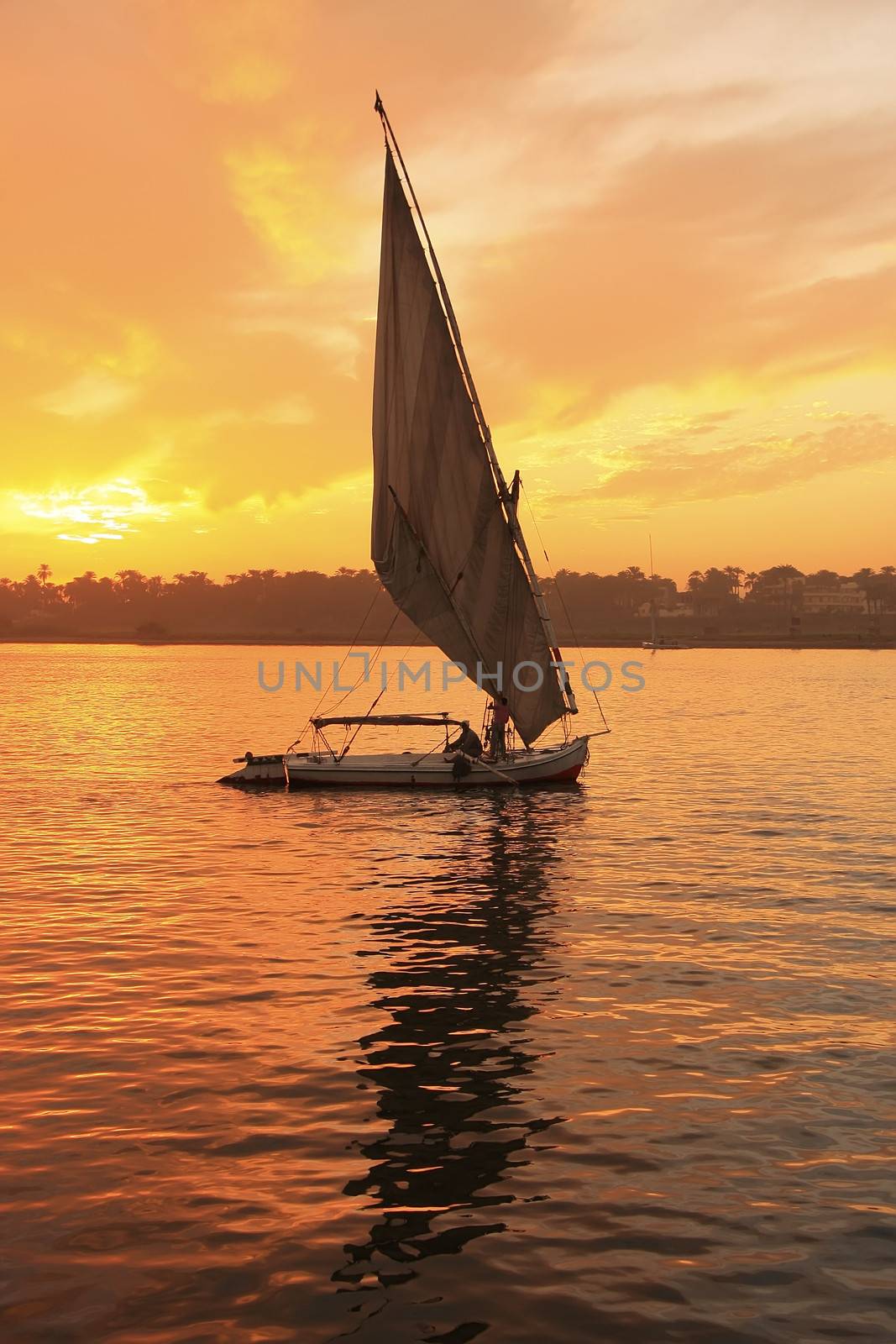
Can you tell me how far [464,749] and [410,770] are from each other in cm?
233

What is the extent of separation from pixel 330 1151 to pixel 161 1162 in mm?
1731

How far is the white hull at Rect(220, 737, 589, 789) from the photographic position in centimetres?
4262

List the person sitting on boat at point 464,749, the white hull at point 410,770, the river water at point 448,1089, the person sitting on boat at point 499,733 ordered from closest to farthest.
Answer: the river water at point 448,1089
the person sitting on boat at point 464,749
the white hull at point 410,770
the person sitting on boat at point 499,733

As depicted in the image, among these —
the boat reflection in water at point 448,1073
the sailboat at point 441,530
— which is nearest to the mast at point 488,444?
the sailboat at point 441,530

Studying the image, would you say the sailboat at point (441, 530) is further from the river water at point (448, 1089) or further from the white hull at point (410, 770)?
the river water at point (448, 1089)

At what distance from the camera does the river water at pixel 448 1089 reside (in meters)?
9.55

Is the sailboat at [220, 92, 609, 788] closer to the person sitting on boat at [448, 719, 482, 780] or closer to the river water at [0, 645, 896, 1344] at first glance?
→ the person sitting on boat at [448, 719, 482, 780]

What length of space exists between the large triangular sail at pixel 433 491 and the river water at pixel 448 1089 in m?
9.71

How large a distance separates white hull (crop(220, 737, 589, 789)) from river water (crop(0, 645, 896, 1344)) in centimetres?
908

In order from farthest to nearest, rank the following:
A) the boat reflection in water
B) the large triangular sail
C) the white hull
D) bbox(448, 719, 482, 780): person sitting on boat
A: the white hull → bbox(448, 719, 482, 780): person sitting on boat → the large triangular sail → the boat reflection in water

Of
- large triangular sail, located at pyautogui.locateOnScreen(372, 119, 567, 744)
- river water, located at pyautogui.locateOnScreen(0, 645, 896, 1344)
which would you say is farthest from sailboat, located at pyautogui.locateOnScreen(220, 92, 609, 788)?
river water, located at pyautogui.locateOnScreen(0, 645, 896, 1344)

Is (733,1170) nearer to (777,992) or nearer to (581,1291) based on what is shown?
(581,1291)

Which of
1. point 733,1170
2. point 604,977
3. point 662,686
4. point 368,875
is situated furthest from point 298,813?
point 662,686

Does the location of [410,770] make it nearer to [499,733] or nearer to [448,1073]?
[499,733]
